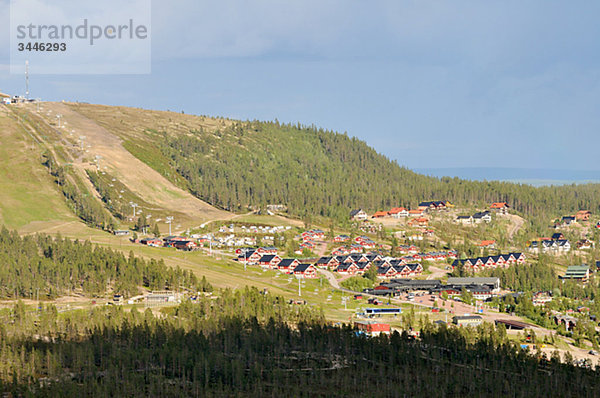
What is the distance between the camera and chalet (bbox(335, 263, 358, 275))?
548ft

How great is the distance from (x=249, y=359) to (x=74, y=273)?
5154 centimetres

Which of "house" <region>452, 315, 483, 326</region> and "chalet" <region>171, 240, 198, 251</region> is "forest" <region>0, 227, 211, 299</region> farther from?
"house" <region>452, 315, 483, 326</region>

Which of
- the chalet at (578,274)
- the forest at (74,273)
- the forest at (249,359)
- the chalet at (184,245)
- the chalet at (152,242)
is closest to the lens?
the forest at (249,359)

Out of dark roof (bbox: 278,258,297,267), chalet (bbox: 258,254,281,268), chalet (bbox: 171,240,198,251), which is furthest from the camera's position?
chalet (bbox: 171,240,198,251)

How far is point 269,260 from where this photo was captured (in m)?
169

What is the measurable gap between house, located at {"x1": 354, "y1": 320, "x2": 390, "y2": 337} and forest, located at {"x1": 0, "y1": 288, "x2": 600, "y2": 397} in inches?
150

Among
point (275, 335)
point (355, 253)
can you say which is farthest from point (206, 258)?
point (275, 335)

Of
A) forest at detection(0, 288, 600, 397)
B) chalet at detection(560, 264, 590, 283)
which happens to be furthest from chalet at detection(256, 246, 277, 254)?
forest at detection(0, 288, 600, 397)

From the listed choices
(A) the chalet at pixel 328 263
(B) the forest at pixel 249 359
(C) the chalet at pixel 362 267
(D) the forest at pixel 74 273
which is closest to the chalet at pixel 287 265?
(A) the chalet at pixel 328 263

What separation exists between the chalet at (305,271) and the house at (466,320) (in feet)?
151

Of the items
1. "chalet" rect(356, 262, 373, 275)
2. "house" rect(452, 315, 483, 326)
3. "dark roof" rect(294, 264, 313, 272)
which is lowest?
"house" rect(452, 315, 483, 326)

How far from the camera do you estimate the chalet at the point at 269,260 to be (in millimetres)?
168250

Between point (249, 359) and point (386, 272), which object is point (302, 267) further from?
point (249, 359)

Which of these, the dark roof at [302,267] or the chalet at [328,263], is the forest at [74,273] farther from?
the chalet at [328,263]
